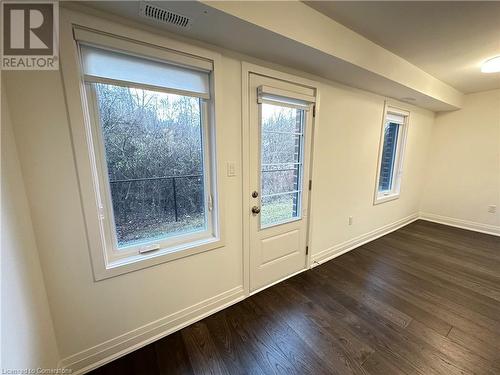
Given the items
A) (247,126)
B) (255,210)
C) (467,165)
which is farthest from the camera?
(467,165)

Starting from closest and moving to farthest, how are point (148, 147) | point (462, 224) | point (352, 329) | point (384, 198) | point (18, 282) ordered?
point (18, 282), point (148, 147), point (352, 329), point (384, 198), point (462, 224)

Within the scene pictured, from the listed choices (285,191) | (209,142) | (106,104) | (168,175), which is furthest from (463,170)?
(106,104)

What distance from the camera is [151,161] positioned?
1427 mm

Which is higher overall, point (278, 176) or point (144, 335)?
point (278, 176)

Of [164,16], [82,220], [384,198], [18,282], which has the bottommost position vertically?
[384,198]

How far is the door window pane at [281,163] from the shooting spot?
1.91 metres

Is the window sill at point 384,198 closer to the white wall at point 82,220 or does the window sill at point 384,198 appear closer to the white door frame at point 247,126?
the white wall at point 82,220

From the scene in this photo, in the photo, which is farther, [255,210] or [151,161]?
[255,210]

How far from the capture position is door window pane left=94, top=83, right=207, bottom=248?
1.30 meters

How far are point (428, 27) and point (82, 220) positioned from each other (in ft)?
9.78

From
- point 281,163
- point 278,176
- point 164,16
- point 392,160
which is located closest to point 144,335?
point 278,176

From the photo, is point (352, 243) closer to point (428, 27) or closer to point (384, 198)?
point (384, 198)

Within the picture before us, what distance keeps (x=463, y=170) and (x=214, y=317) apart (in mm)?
5045

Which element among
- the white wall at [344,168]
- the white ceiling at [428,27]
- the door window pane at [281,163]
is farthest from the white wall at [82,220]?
the white ceiling at [428,27]
